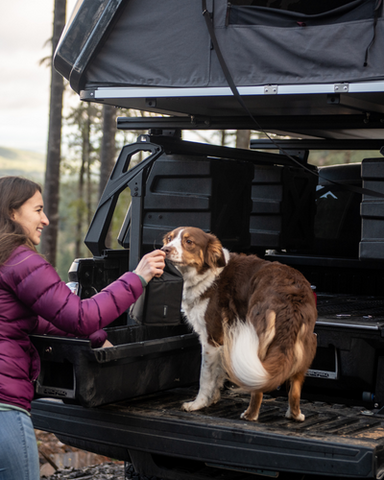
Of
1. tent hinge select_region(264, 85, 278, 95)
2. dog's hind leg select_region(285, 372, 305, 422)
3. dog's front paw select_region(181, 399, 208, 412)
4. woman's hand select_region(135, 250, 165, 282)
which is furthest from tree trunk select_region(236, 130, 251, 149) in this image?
woman's hand select_region(135, 250, 165, 282)

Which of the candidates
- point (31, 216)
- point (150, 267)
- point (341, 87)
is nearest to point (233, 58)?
point (341, 87)

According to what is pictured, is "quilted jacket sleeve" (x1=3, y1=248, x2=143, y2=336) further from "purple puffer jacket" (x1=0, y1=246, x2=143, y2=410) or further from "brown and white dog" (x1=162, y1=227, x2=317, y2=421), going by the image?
"brown and white dog" (x1=162, y1=227, x2=317, y2=421)

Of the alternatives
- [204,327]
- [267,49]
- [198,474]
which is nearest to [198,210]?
[204,327]

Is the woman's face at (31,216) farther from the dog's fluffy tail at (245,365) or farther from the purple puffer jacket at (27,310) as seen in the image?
the dog's fluffy tail at (245,365)

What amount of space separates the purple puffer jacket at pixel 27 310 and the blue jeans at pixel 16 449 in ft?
0.27

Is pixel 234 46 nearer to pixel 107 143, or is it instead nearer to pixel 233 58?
pixel 233 58

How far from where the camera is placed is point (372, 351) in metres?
3.72

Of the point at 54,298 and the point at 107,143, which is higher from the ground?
the point at 107,143

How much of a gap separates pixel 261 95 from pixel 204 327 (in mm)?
1485

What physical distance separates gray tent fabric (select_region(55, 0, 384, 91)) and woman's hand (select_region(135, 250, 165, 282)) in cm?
126

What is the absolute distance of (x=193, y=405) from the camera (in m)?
3.80

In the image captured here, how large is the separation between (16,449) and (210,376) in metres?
1.61

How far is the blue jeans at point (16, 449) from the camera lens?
259 centimetres

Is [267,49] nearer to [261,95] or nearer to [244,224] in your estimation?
[261,95]
